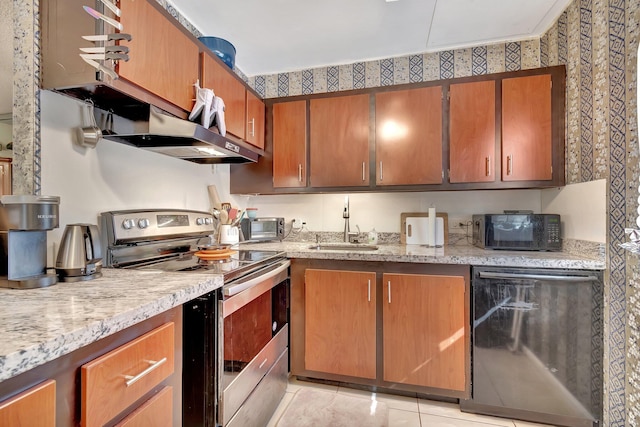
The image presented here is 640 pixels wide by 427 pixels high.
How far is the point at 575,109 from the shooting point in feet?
5.95

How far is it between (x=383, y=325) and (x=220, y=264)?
1.10m

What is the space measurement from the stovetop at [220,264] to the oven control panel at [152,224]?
0.16m

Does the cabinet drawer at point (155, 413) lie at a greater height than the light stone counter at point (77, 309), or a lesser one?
lesser

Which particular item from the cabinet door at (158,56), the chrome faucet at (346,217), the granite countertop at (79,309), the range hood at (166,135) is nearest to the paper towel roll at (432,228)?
the chrome faucet at (346,217)

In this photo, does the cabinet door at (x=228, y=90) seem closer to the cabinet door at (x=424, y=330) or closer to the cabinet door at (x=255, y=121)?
the cabinet door at (x=255, y=121)

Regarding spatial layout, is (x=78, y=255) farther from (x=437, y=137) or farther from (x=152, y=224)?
(x=437, y=137)

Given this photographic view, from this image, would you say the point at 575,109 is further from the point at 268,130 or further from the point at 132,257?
the point at 132,257

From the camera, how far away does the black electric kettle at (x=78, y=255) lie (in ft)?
3.42

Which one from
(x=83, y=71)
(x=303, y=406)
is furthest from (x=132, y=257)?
(x=303, y=406)

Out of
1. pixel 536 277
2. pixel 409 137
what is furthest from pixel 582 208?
pixel 409 137

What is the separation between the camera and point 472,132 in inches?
80.0

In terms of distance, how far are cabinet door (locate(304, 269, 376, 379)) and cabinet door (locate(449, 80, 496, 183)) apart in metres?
1.03

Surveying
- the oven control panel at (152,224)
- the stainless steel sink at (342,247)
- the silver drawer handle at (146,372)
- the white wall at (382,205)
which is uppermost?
the white wall at (382,205)

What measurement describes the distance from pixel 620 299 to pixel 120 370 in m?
2.16
